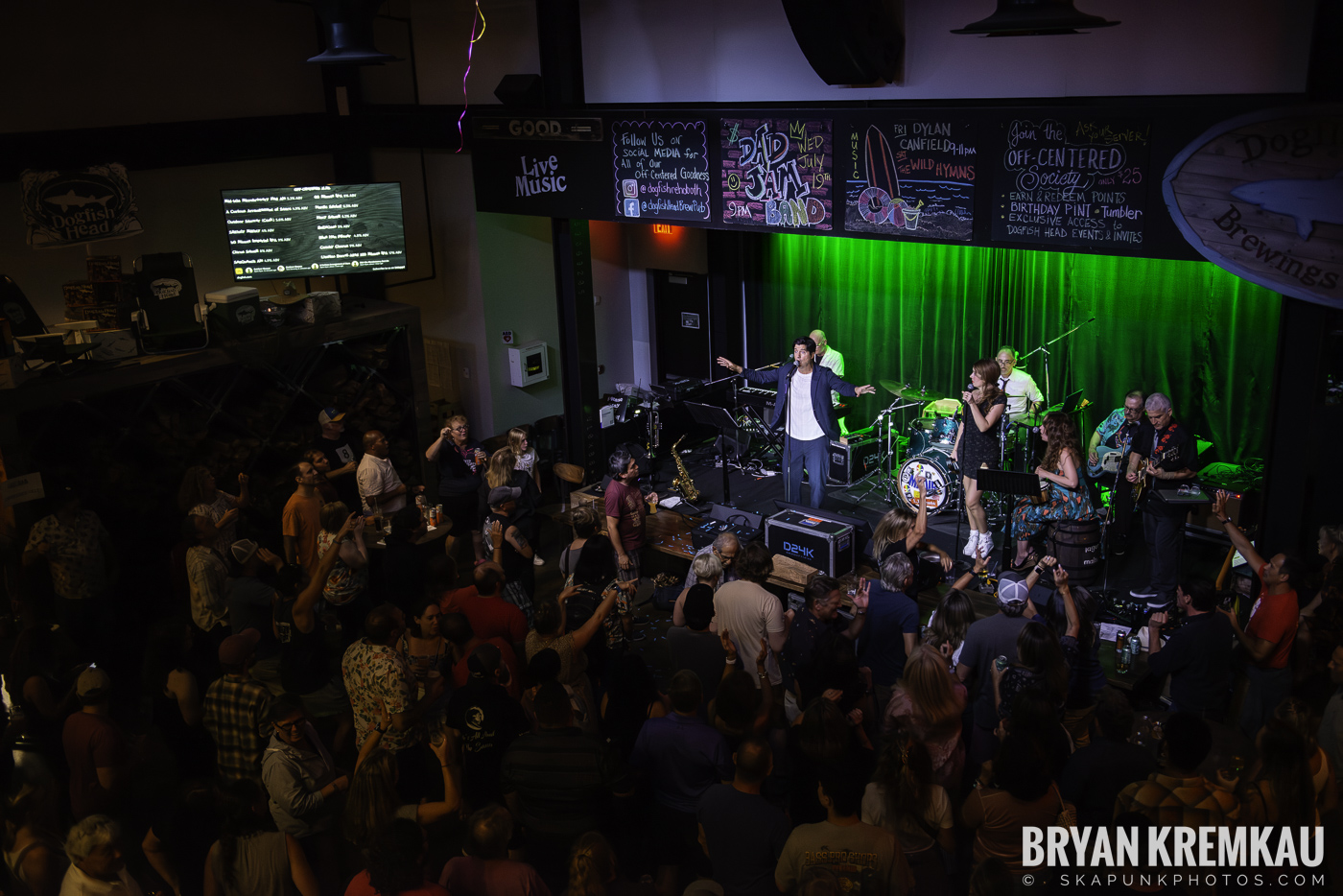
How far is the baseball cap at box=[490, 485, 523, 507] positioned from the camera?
6.26 m

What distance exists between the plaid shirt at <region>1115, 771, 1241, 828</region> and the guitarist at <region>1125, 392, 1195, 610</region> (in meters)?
3.53

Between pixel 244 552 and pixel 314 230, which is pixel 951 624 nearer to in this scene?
pixel 244 552

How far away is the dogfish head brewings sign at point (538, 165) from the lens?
8391 millimetres

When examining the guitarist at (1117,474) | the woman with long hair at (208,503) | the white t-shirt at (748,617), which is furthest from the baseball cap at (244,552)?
the guitarist at (1117,474)

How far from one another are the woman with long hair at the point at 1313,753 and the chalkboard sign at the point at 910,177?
3634mm

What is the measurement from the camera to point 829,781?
3426 mm

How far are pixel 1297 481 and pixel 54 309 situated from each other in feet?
29.2


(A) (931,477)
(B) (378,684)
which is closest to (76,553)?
(B) (378,684)

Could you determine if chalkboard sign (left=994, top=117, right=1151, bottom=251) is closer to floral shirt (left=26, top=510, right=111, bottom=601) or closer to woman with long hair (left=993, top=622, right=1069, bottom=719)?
woman with long hair (left=993, top=622, right=1069, bottom=719)

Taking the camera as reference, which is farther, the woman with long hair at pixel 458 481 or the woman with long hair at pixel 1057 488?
the woman with long hair at pixel 458 481

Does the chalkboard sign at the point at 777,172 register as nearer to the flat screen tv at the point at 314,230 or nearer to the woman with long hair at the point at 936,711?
the flat screen tv at the point at 314,230

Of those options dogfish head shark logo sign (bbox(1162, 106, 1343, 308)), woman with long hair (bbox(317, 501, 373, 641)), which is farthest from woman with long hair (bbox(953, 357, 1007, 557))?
woman with long hair (bbox(317, 501, 373, 641))

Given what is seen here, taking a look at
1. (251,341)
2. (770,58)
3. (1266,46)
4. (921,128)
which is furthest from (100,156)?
(1266,46)

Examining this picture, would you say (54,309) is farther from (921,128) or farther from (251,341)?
(921,128)
